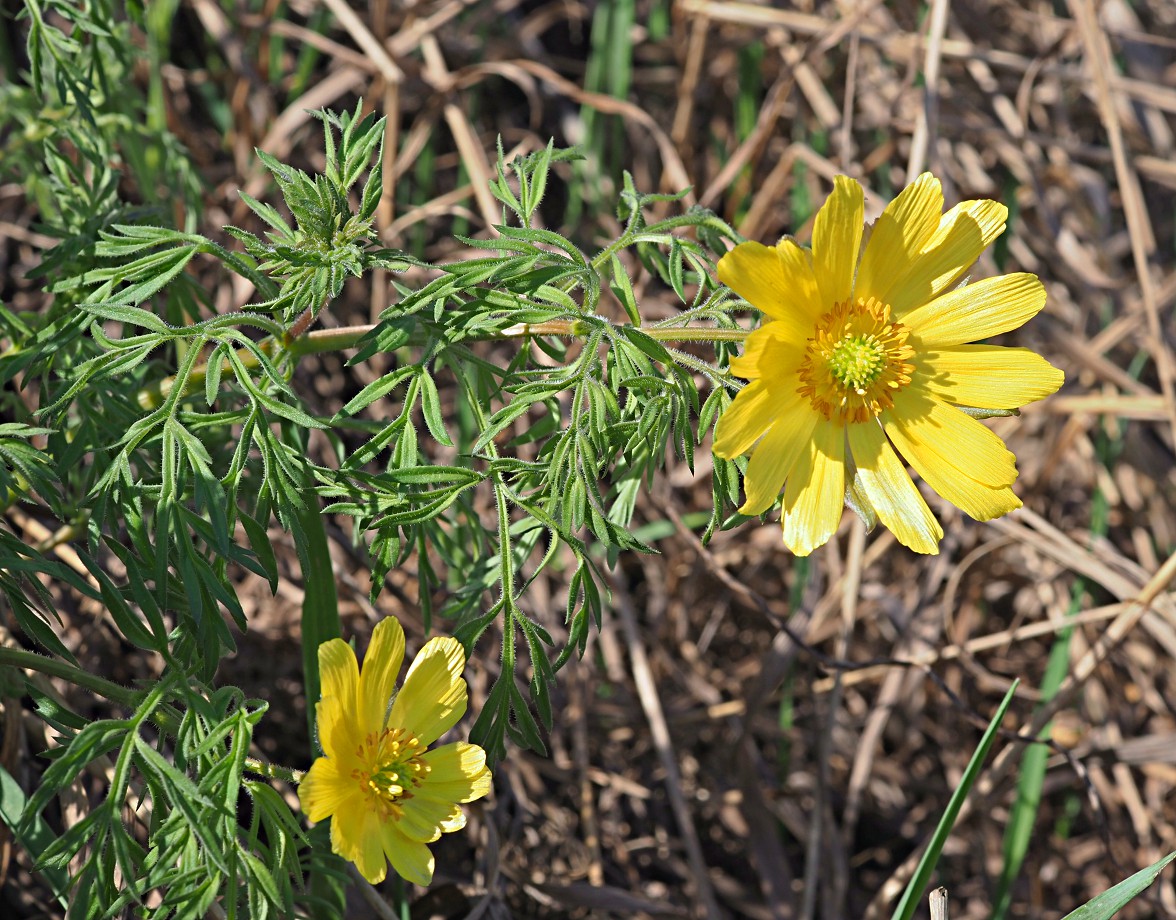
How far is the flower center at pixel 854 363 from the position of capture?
67.4 inches

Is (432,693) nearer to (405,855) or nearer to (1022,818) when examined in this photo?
(405,855)

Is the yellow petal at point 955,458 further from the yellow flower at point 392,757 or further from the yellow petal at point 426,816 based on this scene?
the yellow petal at point 426,816

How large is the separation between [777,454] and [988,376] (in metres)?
0.38

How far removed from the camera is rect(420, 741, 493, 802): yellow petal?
166 centimetres

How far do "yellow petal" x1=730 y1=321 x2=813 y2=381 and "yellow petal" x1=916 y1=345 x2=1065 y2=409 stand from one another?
0.77 ft

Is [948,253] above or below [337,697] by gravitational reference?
above

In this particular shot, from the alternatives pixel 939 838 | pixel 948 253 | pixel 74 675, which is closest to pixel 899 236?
pixel 948 253

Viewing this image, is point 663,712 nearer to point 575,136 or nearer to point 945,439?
point 945,439

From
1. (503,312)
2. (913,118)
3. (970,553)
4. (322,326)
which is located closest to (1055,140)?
(913,118)

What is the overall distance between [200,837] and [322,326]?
167 cm

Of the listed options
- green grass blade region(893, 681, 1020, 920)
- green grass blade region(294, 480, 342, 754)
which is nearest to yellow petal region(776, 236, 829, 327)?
green grass blade region(893, 681, 1020, 920)

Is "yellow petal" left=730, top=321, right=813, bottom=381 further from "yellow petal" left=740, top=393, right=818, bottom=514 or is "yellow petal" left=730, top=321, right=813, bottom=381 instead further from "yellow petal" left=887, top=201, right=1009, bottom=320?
"yellow petal" left=887, top=201, right=1009, bottom=320

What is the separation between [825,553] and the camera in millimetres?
3129

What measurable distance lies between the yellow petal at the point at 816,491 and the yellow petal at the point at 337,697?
2.09 ft
